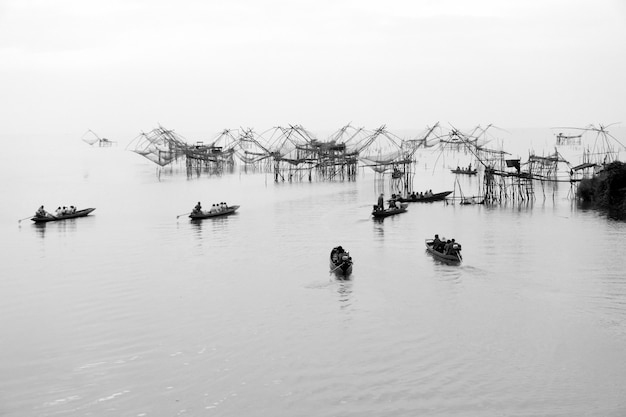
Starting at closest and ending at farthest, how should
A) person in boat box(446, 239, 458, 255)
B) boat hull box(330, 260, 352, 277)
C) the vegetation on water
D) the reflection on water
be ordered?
the reflection on water
boat hull box(330, 260, 352, 277)
person in boat box(446, 239, 458, 255)
the vegetation on water

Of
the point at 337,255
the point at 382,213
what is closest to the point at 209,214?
the point at 382,213

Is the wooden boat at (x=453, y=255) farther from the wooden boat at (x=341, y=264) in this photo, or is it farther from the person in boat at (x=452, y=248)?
the wooden boat at (x=341, y=264)

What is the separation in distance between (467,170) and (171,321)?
36.7 metres

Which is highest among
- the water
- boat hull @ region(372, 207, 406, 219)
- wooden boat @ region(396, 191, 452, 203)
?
wooden boat @ region(396, 191, 452, 203)

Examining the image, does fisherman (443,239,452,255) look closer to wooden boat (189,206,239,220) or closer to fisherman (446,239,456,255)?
fisherman (446,239,456,255)

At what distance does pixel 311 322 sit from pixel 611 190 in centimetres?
1775

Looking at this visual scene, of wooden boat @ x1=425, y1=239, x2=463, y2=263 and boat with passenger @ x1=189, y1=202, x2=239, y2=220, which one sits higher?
boat with passenger @ x1=189, y1=202, x2=239, y2=220

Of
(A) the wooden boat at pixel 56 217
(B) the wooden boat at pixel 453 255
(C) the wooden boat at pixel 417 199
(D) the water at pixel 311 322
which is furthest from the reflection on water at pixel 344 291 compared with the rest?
(C) the wooden boat at pixel 417 199

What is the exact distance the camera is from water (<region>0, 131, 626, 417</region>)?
8.05m

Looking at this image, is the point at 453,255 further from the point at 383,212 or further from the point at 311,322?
the point at 383,212

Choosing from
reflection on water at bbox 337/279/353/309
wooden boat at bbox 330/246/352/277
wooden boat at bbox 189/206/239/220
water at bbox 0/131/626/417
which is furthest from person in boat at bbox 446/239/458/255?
wooden boat at bbox 189/206/239/220

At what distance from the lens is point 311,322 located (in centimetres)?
1088

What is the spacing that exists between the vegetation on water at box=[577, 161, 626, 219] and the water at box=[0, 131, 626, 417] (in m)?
2.48

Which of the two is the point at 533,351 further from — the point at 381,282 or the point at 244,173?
Answer: the point at 244,173
